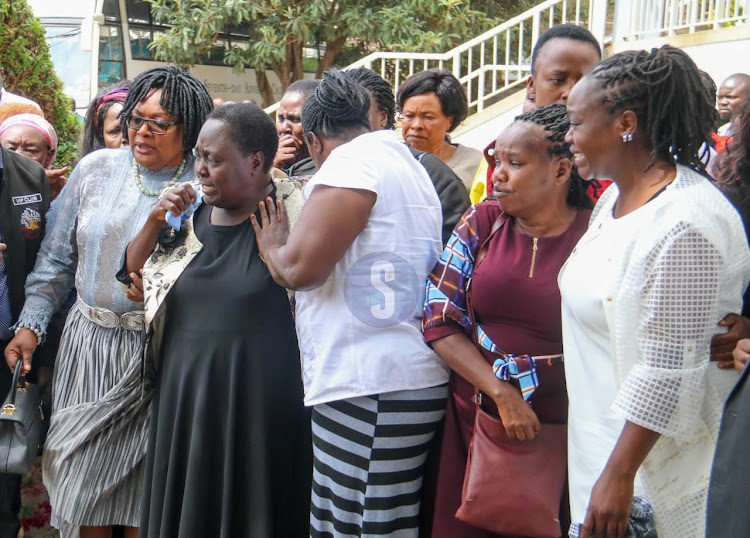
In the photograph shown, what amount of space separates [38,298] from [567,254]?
2182 mm

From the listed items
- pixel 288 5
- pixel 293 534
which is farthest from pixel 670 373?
pixel 288 5

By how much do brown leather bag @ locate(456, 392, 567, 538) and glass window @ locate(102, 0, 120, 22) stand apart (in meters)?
13.2

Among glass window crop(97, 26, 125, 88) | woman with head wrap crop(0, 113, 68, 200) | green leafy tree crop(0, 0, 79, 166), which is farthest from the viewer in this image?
glass window crop(97, 26, 125, 88)

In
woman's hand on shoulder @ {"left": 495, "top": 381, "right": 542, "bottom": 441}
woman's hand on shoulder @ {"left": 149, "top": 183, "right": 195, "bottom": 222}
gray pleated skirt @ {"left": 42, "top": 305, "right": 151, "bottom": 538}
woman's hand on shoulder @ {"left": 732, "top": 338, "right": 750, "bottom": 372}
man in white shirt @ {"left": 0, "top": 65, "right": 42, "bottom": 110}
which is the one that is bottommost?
gray pleated skirt @ {"left": 42, "top": 305, "right": 151, "bottom": 538}

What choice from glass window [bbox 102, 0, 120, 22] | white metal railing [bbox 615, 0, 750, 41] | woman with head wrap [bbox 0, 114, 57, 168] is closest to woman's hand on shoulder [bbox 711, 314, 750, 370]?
woman with head wrap [bbox 0, 114, 57, 168]

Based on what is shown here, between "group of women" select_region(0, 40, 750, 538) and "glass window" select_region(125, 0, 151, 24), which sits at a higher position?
"glass window" select_region(125, 0, 151, 24)

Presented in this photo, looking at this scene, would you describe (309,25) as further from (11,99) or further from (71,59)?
(11,99)

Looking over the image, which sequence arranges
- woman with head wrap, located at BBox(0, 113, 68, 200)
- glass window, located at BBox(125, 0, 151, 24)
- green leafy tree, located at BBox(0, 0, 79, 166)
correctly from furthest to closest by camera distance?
glass window, located at BBox(125, 0, 151, 24)
green leafy tree, located at BBox(0, 0, 79, 166)
woman with head wrap, located at BBox(0, 113, 68, 200)

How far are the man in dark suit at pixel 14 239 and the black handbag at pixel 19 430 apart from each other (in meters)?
0.27

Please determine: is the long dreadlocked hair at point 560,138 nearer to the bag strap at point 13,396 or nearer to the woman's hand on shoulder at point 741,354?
the woman's hand on shoulder at point 741,354

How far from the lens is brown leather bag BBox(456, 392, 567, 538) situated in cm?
228

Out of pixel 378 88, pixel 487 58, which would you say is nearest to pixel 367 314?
pixel 378 88

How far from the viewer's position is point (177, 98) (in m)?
3.14

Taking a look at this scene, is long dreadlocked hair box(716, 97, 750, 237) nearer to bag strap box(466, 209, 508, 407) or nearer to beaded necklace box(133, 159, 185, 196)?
bag strap box(466, 209, 508, 407)
